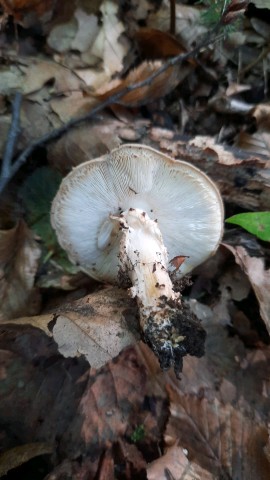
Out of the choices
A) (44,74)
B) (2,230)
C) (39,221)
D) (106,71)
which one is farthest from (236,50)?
(2,230)

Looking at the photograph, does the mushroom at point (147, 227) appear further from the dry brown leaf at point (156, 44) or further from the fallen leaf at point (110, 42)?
the dry brown leaf at point (156, 44)

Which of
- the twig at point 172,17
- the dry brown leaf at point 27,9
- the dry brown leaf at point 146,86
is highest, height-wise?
the twig at point 172,17

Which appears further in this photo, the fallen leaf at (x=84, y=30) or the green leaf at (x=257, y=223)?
the fallen leaf at (x=84, y=30)

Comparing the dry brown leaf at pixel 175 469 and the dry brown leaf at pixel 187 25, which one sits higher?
the dry brown leaf at pixel 187 25

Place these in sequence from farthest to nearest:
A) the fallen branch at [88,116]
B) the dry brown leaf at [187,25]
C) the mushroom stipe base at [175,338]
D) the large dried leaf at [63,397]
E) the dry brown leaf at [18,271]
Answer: the dry brown leaf at [187,25] < the fallen branch at [88,116] < the dry brown leaf at [18,271] < the large dried leaf at [63,397] < the mushroom stipe base at [175,338]

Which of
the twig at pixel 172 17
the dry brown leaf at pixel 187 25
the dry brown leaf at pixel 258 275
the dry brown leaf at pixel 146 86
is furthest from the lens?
the dry brown leaf at pixel 187 25

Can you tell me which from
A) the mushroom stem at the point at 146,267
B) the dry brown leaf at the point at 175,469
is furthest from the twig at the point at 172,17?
the dry brown leaf at the point at 175,469

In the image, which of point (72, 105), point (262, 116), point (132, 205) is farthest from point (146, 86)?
point (132, 205)
